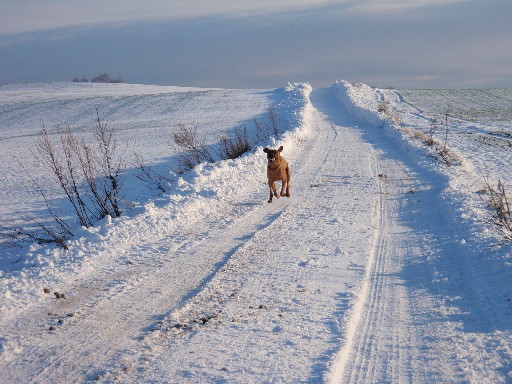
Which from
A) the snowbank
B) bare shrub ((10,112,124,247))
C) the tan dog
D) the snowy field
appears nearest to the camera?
the snowy field

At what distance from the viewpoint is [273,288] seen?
210 inches

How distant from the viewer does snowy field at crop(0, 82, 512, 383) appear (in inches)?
150

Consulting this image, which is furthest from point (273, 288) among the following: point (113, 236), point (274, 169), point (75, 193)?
point (75, 193)

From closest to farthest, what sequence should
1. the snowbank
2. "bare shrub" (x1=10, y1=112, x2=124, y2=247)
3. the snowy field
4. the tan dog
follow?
the snowy field, the snowbank, "bare shrub" (x1=10, y1=112, x2=124, y2=247), the tan dog

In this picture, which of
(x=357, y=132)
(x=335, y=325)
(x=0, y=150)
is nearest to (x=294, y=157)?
(x=357, y=132)

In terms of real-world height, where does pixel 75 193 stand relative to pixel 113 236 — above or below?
below

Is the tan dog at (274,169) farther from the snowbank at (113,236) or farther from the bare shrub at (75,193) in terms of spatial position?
the bare shrub at (75,193)

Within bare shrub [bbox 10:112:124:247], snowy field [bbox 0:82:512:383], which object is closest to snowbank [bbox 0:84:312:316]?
snowy field [bbox 0:82:512:383]

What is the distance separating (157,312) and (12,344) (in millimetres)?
1290

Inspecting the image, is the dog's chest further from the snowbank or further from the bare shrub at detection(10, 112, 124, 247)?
the bare shrub at detection(10, 112, 124, 247)

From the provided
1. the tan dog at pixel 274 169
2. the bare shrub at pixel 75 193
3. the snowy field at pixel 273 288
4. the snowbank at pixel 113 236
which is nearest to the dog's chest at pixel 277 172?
the tan dog at pixel 274 169

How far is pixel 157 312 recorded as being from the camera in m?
4.77

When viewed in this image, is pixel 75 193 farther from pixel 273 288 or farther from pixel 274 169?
pixel 273 288

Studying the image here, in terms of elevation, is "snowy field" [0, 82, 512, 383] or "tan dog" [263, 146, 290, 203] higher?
"tan dog" [263, 146, 290, 203]
